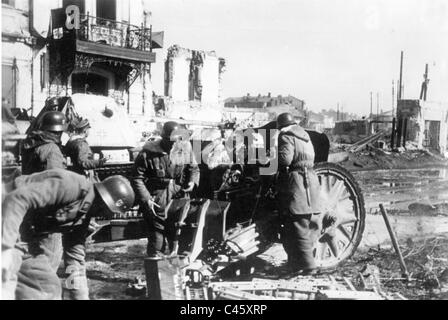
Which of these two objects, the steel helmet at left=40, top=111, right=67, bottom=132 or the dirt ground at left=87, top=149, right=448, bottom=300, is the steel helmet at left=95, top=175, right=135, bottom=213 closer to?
the dirt ground at left=87, top=149, right=448, bottom=300

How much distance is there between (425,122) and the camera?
106 feet

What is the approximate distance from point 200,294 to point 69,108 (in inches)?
209

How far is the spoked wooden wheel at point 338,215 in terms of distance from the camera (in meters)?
6.39

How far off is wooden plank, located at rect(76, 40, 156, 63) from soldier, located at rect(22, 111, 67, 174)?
13.2m

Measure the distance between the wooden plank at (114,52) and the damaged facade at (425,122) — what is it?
694 inches

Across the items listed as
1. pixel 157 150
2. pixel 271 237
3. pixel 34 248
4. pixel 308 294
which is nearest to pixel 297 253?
pixel 271 237

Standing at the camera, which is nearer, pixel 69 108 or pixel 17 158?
pixel 17 158

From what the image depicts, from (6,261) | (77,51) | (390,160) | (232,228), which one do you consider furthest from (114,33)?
(6,261)

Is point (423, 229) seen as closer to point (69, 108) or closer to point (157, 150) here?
point (157, 150)

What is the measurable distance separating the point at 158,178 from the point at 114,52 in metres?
14.4

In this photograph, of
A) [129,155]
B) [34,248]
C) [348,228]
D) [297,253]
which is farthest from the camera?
[129,155]

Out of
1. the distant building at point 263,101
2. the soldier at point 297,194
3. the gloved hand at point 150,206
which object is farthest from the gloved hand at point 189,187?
the distant building at point 263,101

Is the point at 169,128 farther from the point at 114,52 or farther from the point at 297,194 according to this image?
the point at 114,52

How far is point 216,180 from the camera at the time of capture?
6500mm
